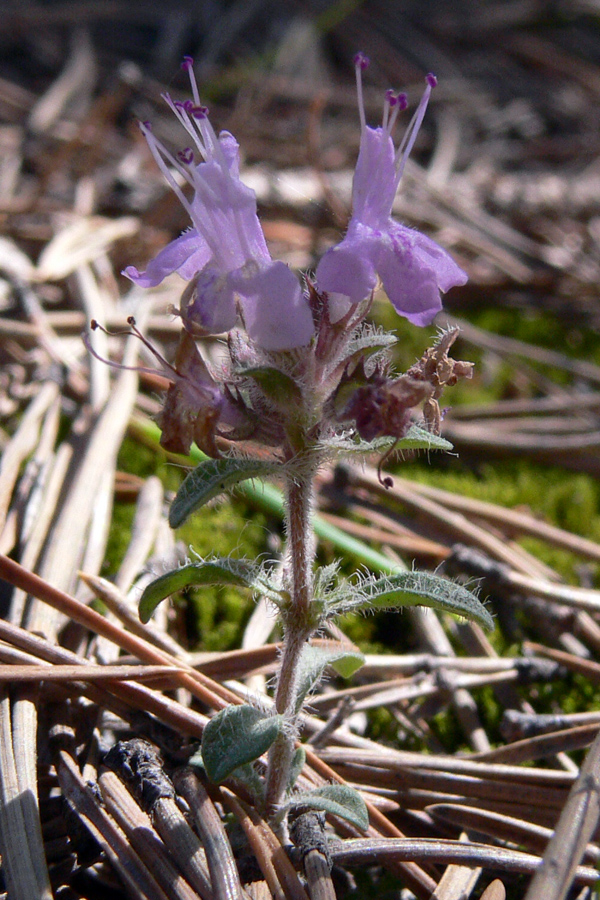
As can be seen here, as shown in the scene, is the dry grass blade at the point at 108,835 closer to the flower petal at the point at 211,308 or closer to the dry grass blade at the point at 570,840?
the dry grass blade at the point at 570,840

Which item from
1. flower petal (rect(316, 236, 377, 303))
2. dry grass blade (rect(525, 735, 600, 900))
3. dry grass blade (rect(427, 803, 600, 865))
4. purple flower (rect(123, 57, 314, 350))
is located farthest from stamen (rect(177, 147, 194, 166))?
dry grass blade (rect(427, 803, 600, 865))

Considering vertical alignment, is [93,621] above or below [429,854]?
above

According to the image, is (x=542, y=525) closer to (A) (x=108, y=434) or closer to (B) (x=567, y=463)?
(B) (x=567, y=463)

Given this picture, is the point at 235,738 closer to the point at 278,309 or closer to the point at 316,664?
the point at 316,664

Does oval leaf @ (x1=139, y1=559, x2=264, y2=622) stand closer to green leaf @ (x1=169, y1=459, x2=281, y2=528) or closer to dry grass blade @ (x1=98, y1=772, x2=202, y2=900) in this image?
green leaf @ (x1=169, y1=459, x2=281, y2=528)

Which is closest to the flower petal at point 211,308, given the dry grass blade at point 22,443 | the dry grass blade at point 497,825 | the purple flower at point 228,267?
the purple flower at point 228,267

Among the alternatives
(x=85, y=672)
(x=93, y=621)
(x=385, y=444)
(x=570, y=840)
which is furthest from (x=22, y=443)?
(x=570, y=840)

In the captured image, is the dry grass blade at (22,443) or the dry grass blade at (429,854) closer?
the dry grass blade at (429,854)
